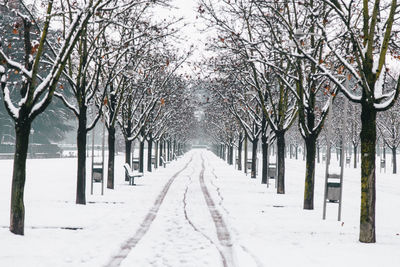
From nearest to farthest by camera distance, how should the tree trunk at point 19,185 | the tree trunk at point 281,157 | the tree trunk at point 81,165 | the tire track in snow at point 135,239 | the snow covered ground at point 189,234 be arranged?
the tire track in snow at point 135,239 → the snow covered ground at point 189,234 → the tree trunk at point 19,185 → the tree trunk at point 81,165 → the tree trunk at point 281,157

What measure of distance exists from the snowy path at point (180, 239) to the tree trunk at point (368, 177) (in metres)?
2.93

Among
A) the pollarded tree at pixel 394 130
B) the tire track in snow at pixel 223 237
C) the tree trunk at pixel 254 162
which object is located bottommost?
the tire track in snow at pixel 223 237

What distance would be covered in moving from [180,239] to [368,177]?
4.20m

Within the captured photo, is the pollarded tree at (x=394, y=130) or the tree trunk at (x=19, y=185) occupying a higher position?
the pollarded tree at (x=394, y=130)

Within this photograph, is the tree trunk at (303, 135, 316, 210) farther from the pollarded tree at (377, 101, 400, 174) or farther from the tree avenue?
the pollarded tree at (377, 101, 400, 174)

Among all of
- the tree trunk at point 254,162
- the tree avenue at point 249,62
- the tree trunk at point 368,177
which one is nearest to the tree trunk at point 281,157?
the tree avenue at point 249,62

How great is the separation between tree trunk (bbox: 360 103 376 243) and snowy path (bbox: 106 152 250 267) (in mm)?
2934

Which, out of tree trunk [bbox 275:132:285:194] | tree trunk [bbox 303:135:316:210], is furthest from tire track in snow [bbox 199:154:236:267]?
tree trunk [bbox 275:132:285:194]

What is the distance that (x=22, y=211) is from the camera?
29.6 ft

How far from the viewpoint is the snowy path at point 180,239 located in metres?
7.43

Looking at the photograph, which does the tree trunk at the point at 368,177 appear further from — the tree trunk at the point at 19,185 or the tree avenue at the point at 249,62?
the tree trunk at the point at 19,185

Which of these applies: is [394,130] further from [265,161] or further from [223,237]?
[223,237]

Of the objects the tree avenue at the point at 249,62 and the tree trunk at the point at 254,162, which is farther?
the tree trunk at the point at 254,162

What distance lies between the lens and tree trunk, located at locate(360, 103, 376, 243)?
29.9 feet
